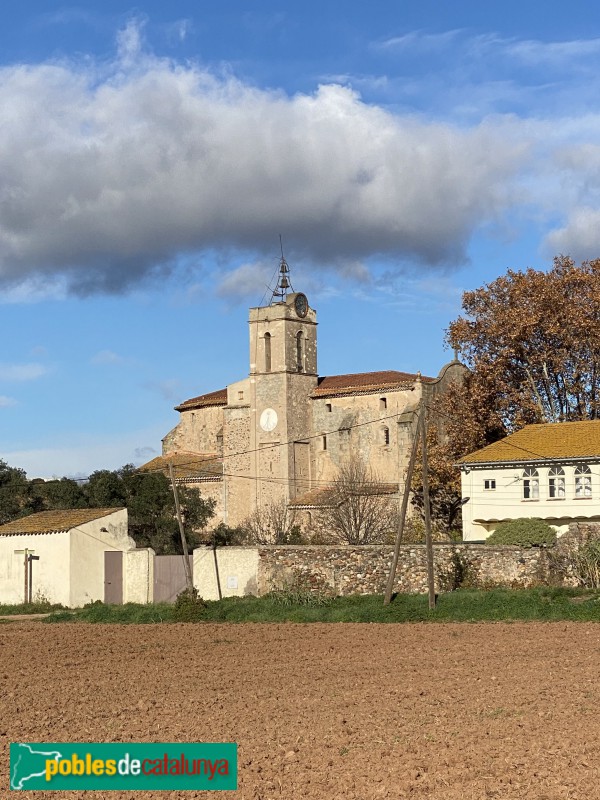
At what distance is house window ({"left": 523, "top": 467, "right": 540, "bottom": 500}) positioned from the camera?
4700cm

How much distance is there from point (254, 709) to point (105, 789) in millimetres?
5129

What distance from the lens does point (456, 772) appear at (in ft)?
42.3

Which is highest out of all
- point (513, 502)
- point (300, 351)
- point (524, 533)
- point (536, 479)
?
point (300, 351)

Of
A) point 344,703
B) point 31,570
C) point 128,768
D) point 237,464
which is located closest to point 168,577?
point 31,570

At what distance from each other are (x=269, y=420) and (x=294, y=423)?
147cm

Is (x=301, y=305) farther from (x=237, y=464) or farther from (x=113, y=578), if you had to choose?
(x=113, y=578)

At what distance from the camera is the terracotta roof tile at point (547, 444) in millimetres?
46031

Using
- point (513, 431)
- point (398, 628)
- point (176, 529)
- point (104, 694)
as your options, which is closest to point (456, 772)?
point (104, 694)

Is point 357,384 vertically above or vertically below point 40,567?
above

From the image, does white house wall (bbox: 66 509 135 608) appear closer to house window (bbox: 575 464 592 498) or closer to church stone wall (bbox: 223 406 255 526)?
house window (bbox: 575 464 592 498)

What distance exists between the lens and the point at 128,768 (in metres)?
12.6

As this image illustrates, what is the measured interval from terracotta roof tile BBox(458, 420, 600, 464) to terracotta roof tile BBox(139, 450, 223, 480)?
2244cm

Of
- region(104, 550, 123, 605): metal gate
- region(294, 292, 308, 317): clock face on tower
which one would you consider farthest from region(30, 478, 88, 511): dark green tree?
region(294, 292, 308, 317): clock face on tower

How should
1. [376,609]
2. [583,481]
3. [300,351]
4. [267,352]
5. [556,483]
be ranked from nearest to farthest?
1. [376,609]
2. [583,481]
3. [556,483]
4. [267,352]
5. [300,351]
